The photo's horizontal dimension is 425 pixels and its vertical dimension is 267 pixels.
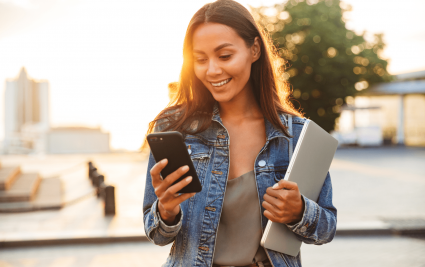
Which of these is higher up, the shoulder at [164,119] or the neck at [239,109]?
the neck at [239,109]

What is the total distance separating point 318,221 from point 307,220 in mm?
80

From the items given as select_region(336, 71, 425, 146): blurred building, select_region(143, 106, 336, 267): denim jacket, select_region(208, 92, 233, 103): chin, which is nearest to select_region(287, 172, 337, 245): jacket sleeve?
select_region(143, 106, 336, 267): denim jacket

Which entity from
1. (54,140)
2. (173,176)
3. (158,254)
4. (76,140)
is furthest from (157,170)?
(76,140)

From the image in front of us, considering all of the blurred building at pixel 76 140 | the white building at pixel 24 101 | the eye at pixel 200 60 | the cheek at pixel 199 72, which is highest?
the white building at pixel 24 101

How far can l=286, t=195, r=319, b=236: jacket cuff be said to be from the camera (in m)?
1.63

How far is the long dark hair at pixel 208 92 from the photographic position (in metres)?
1.76

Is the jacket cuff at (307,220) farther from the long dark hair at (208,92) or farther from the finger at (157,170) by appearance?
the finger at (157,170)

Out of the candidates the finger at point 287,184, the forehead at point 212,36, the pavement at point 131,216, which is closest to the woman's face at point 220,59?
the forehead at point 212,36

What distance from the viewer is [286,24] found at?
84.6 feet

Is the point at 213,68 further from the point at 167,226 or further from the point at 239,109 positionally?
the point at 167,226

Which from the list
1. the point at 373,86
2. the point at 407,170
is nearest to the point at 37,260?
the point at 407,170

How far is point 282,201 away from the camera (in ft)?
5.09

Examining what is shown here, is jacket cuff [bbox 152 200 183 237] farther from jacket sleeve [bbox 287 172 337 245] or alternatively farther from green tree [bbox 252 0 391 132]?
green tree [bbox 252 0 391 132]

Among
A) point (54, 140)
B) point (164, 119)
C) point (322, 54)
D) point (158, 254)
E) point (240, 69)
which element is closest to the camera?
point (240, 69)
